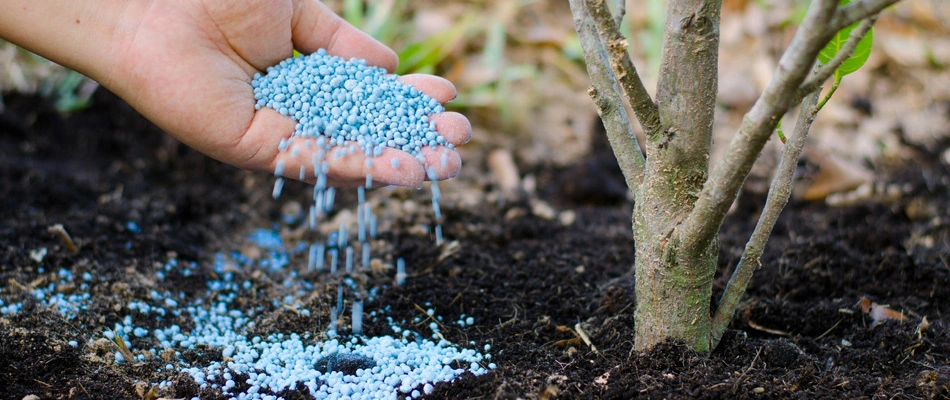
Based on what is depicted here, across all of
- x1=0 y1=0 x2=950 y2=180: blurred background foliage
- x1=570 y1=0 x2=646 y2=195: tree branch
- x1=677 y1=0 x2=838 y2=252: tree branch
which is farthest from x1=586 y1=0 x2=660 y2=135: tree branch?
x1=0 y1=0 x2=950 y2=180: blurred background foliage

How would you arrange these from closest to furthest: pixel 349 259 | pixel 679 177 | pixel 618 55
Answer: pixel 618 55 < pixel 679 177 < pixel 349 259

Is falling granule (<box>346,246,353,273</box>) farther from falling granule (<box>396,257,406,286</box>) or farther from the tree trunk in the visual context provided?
the tree trunk

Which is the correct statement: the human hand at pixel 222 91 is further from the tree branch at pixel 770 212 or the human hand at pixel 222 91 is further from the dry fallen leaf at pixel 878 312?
the dry fallen leaf at pixel 878 312

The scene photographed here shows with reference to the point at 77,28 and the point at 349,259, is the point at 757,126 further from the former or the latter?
the point at 77,28

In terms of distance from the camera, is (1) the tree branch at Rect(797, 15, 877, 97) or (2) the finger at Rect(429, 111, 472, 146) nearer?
(1) the tree branch at Rect(797, 15, 877, 97)

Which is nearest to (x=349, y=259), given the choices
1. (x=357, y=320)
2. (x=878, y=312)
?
(x=357, y=320)

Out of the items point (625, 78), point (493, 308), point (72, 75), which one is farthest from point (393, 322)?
point (72, 75)
